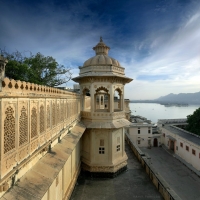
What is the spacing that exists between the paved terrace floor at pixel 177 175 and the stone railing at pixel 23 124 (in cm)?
1724

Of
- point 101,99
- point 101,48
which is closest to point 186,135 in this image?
point 101,99

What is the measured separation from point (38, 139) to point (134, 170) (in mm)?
10469

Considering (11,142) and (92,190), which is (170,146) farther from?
(11,142)

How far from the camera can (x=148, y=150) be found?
111 ft

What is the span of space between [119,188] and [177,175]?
1555cm

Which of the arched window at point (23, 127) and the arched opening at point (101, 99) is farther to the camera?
the arched opening at point (101, 99)

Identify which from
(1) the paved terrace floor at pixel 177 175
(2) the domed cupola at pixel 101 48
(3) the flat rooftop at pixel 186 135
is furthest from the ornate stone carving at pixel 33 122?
(3) the flat rooftop at pixel 186 135

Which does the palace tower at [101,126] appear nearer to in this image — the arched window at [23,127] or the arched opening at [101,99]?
the arched opening at [101,99]

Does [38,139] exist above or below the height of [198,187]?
above

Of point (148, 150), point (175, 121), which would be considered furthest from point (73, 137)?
point (175, 121)

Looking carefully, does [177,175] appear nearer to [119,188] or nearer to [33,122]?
[119,188]

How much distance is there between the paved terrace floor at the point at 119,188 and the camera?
9.97m

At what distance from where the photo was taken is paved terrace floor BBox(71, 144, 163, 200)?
392 inches

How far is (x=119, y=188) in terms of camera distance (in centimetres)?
1097
